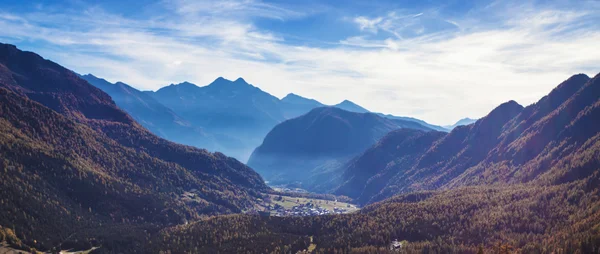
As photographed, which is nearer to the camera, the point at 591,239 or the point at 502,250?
the point at 502,250

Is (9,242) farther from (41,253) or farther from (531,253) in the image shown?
(531,253)

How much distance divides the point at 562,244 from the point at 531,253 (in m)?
17.1

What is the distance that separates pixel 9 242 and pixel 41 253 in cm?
1502

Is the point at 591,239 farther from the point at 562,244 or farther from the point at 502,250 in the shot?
the point at 502,250

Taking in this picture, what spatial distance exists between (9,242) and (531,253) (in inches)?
9553

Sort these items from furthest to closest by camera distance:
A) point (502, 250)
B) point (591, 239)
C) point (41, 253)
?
point (41, 253) < point (591, 239) < point (502, 250)

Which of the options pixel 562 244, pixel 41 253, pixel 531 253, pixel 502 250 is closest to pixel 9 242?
pixel 41 253

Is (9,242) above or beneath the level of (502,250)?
beneath

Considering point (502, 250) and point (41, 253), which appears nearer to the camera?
point (502, 250)

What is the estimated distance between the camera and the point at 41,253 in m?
196

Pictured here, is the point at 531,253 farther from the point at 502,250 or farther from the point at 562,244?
the point at 502,250

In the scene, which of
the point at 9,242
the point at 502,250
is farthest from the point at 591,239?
the point at 9,242

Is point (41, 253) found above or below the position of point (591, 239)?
below

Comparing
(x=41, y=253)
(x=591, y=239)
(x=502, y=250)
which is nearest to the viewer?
(x=502, y=250)
